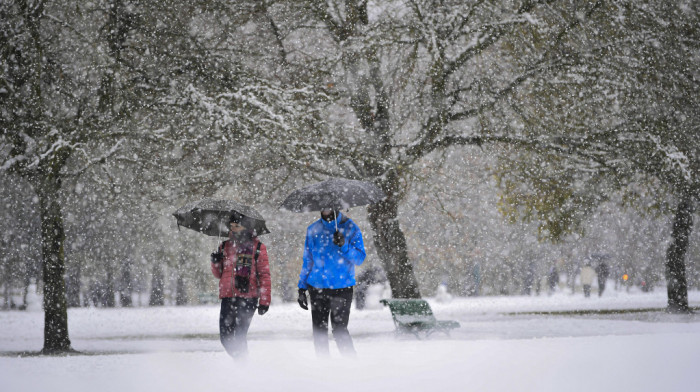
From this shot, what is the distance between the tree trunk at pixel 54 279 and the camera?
41.5 ft

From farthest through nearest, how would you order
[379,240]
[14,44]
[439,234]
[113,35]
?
[439,234] → [379,240] → [113,35] → [14,44]

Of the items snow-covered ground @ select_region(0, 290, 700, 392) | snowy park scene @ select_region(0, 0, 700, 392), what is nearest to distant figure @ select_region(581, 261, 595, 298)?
snowy park scene @ select_region(0, 0, 700, 392)

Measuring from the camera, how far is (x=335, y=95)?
43.7 feet

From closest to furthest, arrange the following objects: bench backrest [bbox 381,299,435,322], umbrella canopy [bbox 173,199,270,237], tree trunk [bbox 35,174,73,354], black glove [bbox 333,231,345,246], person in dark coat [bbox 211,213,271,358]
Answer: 1. black glove [bbox 333,231,345,246]
2. person in dark coat [bbox 211,213,271,358]
3. umbrella canopy [bbox 173,199,270,237]
4. tree trunk [bbox 35,174,73,354]
5. bench backrest [bbox 381,299,435,322]

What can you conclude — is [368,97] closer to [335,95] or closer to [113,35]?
[335,95]

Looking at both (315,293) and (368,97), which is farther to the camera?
(368,97)

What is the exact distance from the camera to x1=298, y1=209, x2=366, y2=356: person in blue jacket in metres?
7.20

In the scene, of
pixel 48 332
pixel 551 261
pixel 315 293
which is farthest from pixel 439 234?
pixel 315 293

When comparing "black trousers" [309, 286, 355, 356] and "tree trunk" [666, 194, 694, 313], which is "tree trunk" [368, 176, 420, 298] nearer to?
"black trousers" [309, 286, 355, 356]

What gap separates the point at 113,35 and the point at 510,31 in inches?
266

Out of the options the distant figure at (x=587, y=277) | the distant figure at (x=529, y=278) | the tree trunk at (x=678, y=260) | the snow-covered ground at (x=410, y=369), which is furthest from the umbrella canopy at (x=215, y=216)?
the distant figure at (x=529, y=278)

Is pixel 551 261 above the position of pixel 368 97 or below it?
below

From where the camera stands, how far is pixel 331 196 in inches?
289

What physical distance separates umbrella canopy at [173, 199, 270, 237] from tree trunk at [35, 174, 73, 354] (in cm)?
506
